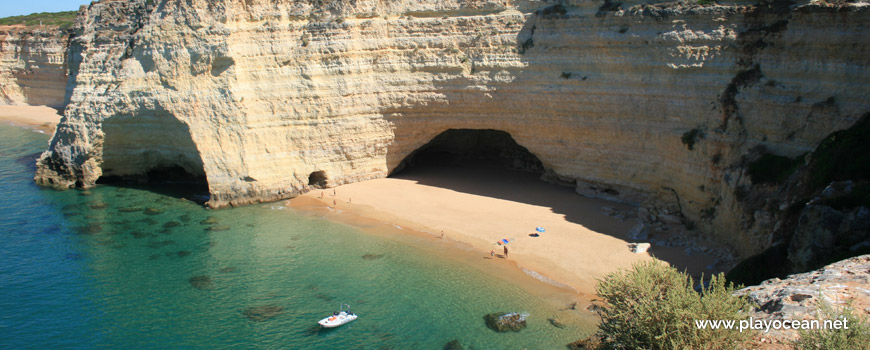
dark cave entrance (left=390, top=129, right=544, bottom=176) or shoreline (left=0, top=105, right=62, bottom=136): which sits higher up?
dark cave entrance (left=390, top=129, right=544, bottom=176)

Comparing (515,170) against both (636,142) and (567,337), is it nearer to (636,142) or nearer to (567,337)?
(636,142)

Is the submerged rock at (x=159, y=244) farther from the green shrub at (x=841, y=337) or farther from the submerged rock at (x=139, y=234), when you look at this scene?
the green shrub at (x=841, y=337)

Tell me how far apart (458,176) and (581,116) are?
7358 millimetres

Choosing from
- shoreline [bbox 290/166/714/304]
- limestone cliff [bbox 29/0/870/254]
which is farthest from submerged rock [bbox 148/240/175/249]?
shoreline [bbox 290/166/714/304]

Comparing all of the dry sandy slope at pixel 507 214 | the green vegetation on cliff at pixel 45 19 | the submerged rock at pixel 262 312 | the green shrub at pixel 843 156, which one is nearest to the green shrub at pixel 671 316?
the dry sandy slope at pixel 507 214

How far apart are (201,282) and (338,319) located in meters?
5.61

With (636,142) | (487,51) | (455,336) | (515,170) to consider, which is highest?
(487,51)

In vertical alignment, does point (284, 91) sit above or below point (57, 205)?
above

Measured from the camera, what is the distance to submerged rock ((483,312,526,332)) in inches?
621

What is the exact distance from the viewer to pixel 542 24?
24.1 m

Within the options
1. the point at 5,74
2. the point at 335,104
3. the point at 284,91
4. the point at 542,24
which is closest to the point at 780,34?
the point at 542,24

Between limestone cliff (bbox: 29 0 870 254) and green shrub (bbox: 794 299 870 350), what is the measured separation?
11725 millimetres

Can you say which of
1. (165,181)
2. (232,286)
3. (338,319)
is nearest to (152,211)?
(165,181)

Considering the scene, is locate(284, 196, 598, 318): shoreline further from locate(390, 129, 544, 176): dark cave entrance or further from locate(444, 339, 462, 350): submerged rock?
locate(390, 129, 544, 176): dark cave entrance
